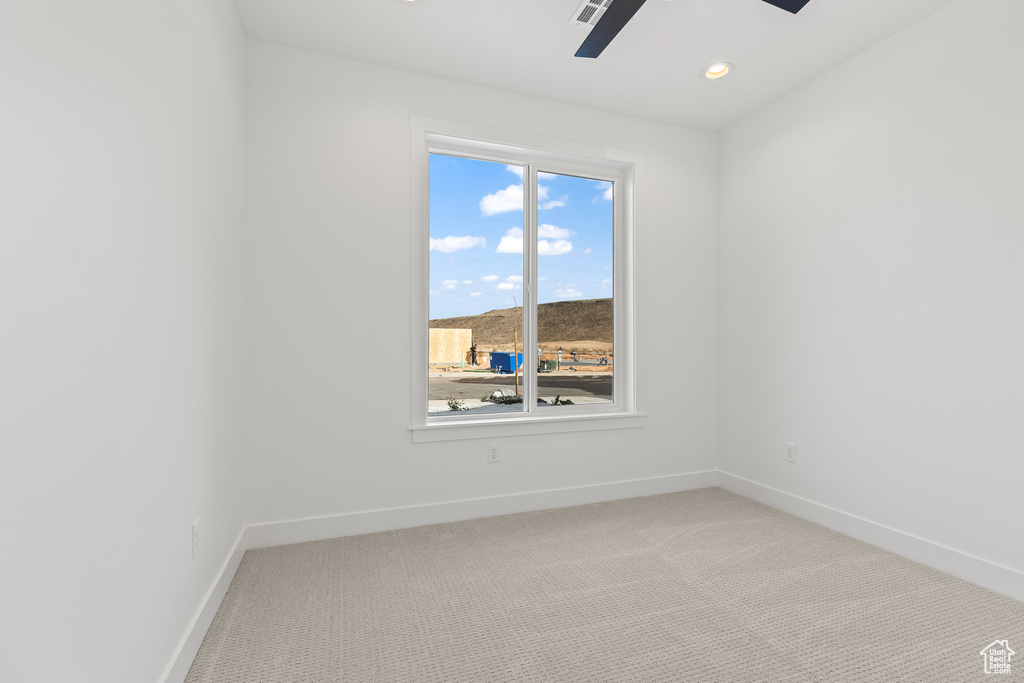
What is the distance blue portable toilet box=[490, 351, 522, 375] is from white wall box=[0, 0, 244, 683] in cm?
171

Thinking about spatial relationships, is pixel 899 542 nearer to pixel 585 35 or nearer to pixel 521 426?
pixel 521 426

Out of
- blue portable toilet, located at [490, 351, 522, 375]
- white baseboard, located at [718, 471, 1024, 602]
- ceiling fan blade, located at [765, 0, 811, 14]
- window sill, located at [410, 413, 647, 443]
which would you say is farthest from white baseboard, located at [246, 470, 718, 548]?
ceiling fan blade, located at [765, 0, 811, 14]

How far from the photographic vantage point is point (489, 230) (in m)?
3.22

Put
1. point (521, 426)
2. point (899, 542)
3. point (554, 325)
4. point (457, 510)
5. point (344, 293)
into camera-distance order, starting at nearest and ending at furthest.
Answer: point (899, 542), point (344, 293), point (457, 510), point (521, 426), point (554, 325)

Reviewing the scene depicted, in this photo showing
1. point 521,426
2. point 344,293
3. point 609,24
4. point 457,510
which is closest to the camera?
point 609,24

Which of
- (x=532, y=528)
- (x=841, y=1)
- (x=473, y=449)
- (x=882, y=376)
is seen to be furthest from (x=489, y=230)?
(x=882, y=376)

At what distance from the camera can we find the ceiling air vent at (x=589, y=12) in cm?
219

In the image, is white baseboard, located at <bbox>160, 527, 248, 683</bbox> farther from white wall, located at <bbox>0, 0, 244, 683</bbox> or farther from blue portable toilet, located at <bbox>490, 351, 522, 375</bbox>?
blue portable toilet, located at <bbox>490, 351, 522, 375</bbox>

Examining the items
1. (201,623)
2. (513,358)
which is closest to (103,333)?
(201,623)

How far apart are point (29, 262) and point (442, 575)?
74.5 inches

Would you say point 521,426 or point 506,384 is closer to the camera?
point 521,426

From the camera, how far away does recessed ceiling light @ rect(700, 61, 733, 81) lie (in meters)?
2.78

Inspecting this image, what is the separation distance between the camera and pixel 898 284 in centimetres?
250

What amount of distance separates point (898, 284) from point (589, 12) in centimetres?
201
